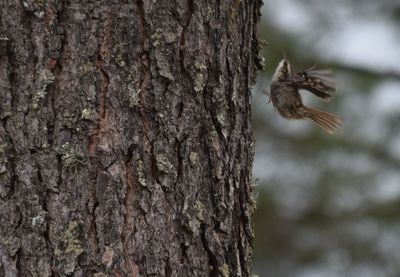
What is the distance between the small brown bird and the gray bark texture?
2.28 feet

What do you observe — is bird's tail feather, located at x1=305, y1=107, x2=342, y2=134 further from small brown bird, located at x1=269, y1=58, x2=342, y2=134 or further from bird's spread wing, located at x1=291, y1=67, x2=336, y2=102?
bird's spread wing, located at x1=291, y1=67, x2=336, y2=102

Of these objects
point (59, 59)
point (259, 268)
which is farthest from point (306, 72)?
point (259, 268)

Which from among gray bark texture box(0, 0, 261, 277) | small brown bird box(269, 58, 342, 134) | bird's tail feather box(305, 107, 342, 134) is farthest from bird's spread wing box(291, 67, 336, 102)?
gray bark texture box(0, 0, 261, 277)

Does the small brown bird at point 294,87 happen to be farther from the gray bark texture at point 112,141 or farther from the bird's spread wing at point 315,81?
the gray bark texture at point 112,141

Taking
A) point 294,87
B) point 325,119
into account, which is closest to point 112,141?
point 294,87

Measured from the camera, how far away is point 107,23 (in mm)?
1966

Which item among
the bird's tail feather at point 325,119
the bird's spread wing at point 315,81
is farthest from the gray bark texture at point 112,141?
the bird's tail feather at point 325,119

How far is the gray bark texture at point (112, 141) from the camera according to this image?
191 centimetres

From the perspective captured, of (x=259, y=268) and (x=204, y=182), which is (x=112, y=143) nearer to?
(x=204, y=182)

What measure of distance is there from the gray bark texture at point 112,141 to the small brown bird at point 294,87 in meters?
0.70

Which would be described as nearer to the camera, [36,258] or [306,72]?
[36,258]

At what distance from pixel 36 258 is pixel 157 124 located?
14.6 inches

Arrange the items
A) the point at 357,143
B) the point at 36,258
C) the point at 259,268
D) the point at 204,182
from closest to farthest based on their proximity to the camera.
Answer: the point at 36,258 → the point at 204,182 → the point at 357,143 → the point at 259,268

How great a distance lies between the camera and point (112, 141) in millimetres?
1947
